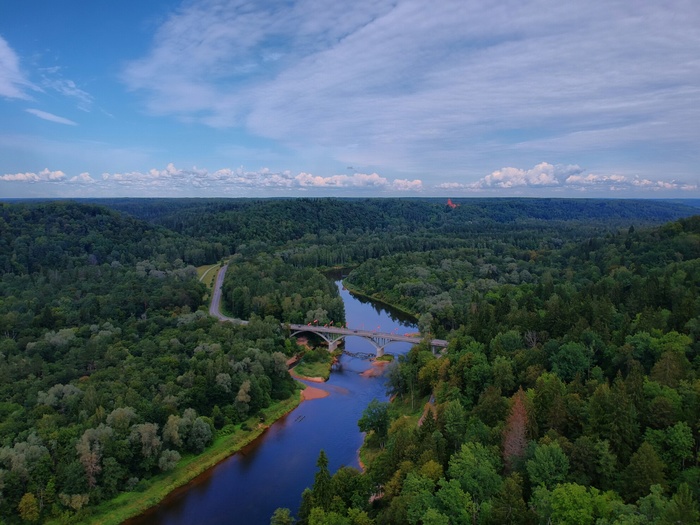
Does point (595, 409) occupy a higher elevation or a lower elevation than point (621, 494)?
higher

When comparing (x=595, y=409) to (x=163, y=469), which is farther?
(x=163, y=469)

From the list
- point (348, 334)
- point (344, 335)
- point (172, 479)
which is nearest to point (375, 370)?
point (348, 334)

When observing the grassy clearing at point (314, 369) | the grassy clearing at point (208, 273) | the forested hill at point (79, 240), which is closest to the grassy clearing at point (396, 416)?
the grassy clearing at point (314, 369)

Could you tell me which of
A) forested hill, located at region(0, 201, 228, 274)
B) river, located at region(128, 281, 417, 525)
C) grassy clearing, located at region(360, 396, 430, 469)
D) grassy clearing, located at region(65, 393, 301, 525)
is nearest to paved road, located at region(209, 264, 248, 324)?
forested hill, located at region(0, 201, 228, 274)

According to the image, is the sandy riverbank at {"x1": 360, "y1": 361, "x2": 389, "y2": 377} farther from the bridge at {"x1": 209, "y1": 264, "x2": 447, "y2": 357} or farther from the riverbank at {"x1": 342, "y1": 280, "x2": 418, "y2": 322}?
the riverbank at {"x1": 342, "y1": 280, "x2": 418, "y2": 322}

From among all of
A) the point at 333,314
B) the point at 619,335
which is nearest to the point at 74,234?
the point at 333,314

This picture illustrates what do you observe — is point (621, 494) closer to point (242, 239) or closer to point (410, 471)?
point (410, 471)
